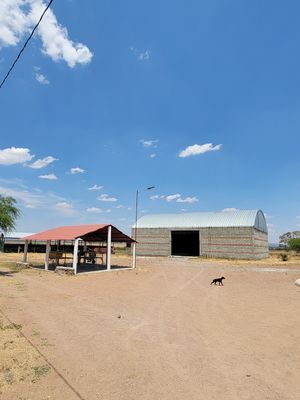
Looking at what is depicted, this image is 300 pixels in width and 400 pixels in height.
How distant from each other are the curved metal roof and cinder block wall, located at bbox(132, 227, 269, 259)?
0.74m

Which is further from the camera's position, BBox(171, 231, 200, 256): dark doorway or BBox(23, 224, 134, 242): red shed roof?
BBox(171, 231, 200, 256): dark doorway

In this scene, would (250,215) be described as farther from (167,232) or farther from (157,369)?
(157,369)

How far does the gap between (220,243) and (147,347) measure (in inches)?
1567

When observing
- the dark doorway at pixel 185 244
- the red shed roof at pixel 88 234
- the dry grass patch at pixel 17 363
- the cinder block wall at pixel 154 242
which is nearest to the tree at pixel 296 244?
the dark doorway at pixel 185 244

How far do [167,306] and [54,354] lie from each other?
6.03 metres

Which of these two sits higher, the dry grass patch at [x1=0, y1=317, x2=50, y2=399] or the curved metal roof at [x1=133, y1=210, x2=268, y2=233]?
the curved metal roof at [x1=133, y1=210, x2=268, y2=233]

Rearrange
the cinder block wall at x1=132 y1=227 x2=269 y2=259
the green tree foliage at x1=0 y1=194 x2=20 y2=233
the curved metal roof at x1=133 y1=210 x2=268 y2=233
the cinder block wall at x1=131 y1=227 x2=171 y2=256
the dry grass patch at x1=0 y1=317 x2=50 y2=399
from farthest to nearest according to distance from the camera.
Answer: the cinder block wall at x1=131 y1=227 x2=171 y2=256, the curved metal roof at x1=133 y1=210 x2=268 y2=233, the cinder block wall at x1=132 y1=227 x2=269 y2=259, the green tree foliage at x1=0 y1=194 x2=20 y2=233, the dry grass patch at x1=0 y1=317 x2=50 y2=399

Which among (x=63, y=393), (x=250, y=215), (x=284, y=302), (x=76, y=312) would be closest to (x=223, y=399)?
(x=63, y=393)

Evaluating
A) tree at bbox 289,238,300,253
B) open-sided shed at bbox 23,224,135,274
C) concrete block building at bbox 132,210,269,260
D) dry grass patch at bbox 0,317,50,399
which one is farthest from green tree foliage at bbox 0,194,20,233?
tree at bbox 289,238,300,253

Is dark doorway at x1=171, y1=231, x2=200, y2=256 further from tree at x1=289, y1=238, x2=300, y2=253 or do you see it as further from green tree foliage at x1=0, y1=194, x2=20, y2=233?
green tree foliage at x1=0, y1=194, x2=20, y2=233

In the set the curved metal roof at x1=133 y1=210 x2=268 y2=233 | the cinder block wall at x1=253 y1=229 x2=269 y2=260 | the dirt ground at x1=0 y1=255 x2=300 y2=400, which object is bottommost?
the dirt ground at x1=0 y1=255 x2=300 y2=400

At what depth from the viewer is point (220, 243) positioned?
1804 inches

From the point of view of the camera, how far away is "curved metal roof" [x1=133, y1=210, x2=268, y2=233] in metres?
45.9

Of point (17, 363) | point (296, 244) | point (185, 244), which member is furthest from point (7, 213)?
point (296, 244)
